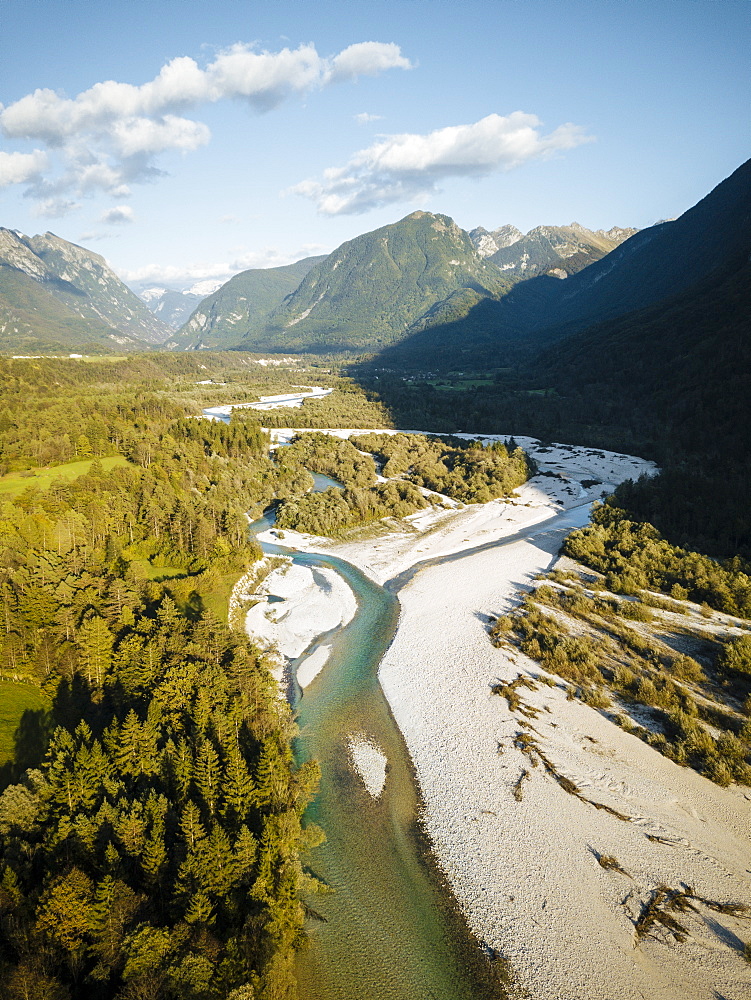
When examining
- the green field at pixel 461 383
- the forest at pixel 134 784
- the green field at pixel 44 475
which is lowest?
the forest at pixel 134 784

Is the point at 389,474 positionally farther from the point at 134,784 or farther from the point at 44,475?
the point at 134,784

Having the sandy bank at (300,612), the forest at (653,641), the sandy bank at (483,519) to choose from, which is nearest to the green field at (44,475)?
the sandy bank at (483,519)

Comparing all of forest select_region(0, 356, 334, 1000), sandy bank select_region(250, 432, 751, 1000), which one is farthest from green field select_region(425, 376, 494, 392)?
sandy bank select_region(250, 432, 751, 1000)

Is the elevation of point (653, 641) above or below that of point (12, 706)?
below

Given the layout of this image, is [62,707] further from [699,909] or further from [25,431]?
[25,431]

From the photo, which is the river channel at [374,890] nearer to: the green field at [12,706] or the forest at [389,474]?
the green field at [12,706]

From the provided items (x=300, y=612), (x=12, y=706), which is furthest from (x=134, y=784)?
(x=300, y=612)

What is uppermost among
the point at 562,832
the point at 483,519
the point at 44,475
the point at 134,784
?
the point at 44,475
